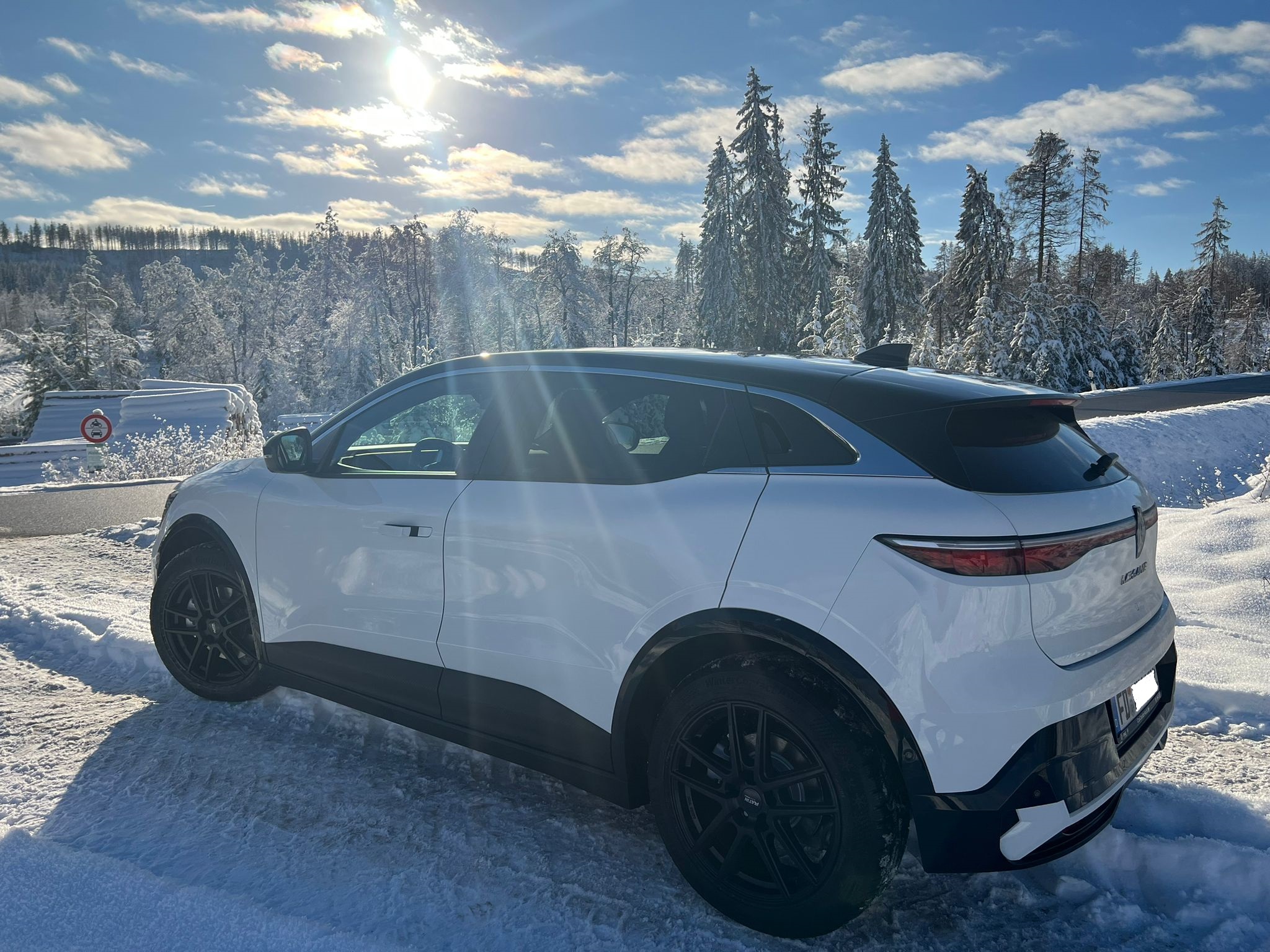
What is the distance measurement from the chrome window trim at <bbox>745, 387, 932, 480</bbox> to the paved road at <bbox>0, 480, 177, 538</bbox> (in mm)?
9847

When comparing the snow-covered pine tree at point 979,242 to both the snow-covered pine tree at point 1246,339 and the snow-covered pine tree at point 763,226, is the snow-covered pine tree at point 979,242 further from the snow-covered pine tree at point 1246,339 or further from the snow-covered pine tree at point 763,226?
the snow-covered pine tree at point 1246,339

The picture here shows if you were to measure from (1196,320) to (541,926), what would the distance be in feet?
199

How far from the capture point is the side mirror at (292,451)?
3.89m

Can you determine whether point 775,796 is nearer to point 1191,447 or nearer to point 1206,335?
point 1191,447

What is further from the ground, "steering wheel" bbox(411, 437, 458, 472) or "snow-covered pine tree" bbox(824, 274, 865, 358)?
"snow-covered pine tree" bbox(824, 274, 865, 358)

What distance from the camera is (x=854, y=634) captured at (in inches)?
89.3

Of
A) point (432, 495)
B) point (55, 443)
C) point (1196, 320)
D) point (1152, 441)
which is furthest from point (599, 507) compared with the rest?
point (1196, 320)

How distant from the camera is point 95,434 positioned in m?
17.2

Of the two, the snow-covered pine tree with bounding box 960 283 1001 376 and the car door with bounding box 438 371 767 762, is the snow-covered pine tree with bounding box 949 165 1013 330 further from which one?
the car door with bounding box 438 371 767 762

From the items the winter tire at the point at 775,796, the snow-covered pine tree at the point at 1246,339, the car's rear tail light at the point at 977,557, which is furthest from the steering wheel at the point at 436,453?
the snow-covered pine tree at the point at 1246,339

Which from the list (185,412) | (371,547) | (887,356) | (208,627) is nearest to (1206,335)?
(185,412)

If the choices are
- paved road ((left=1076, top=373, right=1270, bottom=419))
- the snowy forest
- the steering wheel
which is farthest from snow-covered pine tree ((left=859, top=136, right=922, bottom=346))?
the steering wheel

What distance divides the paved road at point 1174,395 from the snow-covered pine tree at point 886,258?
14.7 metres

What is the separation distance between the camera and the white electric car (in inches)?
86.4
